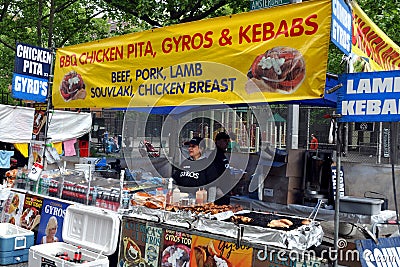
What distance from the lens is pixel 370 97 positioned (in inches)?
116

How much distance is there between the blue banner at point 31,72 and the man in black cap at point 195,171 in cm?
228

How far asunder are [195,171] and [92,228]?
151 centimetres

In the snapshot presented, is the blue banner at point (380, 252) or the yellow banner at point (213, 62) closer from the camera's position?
the blue banner at point (380, 252)

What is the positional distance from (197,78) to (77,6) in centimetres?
1295

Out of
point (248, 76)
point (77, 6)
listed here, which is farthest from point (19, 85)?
point (77, 6)

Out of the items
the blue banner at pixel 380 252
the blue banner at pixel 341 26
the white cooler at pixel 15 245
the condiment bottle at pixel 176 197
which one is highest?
the blue banner at pixel 341 26

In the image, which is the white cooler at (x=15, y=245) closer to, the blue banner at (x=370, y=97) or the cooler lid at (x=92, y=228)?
the cooler lid at (x=92, y=228)

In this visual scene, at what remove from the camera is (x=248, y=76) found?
3.63m

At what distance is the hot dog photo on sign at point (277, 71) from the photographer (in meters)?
3.29

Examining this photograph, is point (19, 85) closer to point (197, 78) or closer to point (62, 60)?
point (62, 60)

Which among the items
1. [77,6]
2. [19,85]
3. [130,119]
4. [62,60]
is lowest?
[130,119]

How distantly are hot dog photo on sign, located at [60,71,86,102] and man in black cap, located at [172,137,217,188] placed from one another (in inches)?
62.8

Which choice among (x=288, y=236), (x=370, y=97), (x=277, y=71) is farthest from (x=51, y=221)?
(x=370, y=97)

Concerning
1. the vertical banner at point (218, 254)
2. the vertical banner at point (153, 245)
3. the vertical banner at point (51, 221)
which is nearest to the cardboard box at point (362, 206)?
the vertical banner at point (218, 254)
